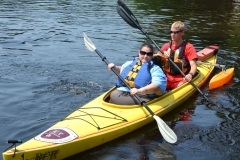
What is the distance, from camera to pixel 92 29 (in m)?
13.1

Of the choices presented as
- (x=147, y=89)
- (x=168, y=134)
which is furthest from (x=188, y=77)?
(x=168, y=134)

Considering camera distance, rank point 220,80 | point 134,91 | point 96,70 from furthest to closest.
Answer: point 96,70, point 220,80, point 134,91

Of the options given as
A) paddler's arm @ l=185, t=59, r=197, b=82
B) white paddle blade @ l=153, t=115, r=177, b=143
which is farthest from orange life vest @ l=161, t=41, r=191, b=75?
white paddle blade @ l=153, t=115, r=177, b=143

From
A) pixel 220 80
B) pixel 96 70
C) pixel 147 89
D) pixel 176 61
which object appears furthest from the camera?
pixel 96 70

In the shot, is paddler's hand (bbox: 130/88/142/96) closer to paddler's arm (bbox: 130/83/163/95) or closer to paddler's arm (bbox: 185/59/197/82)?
paddler's arm (bbox: 130/83/163/95)

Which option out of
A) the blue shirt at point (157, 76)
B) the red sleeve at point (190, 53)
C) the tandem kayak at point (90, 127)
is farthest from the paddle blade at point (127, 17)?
the blue shirt at point (157, 76)

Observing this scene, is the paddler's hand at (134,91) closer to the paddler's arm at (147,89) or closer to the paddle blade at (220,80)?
the paddler's arm at (147,89)

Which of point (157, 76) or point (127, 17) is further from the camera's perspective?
point (127, 17)

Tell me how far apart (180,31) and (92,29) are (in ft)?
22.0

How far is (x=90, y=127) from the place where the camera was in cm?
512

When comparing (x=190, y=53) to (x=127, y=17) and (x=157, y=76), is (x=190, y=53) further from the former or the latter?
(x=127, y=17)

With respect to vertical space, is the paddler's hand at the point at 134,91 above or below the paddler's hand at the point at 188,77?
above

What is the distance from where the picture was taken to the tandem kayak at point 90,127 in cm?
447

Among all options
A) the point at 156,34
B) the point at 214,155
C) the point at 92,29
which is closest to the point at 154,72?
the point at 214,155
